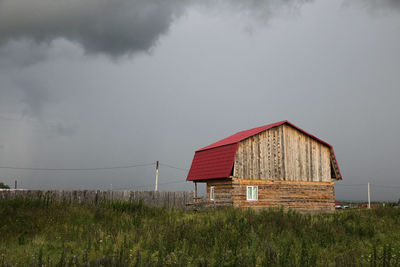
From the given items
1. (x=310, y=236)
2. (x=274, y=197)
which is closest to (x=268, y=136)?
(x=274, y=197)

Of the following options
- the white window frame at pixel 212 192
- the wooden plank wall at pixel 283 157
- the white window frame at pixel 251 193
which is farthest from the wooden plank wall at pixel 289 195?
the white window frame at pixel 212 192

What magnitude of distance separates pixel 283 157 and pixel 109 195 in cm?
1466

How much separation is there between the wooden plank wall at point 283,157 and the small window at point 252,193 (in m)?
0.79

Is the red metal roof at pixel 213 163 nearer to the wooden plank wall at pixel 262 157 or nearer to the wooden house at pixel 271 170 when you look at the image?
the wooden house at pixel 271 170

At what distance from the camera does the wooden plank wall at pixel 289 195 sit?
26.9m

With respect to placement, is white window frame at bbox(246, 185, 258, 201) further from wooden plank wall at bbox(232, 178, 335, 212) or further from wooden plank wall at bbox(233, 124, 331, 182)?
wooden plank wall at bbox(233, 124, 331, 182)

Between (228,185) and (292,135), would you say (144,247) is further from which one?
(292,135)

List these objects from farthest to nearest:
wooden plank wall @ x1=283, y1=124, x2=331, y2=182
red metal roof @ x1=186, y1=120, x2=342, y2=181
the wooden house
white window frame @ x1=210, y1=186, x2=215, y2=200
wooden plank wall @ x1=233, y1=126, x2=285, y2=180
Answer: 1. wooden plank wall @ x1=283, y1=124, x2=331, y2=182
2. white window frame @ x1=210, y1=186, x2=215, y2=200
3. wooden plank wall @ x1=233, y1=126, x2=285, y2=180
4. the wooden house
5. red metal roof @ x1=186, y1=120, x2=342, y2=181

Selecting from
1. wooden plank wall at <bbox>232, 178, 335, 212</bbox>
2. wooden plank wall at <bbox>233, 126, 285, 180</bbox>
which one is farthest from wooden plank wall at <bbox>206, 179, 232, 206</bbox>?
wooden plank wall at <bbox>233, 126, 285, 180</bbox>

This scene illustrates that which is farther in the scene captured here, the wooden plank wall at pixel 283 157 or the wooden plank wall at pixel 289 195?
the wooden plank wall at pixel 283 157

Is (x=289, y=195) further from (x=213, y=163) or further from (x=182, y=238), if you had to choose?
(x=182, y=238)

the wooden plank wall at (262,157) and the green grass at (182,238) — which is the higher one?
the wooden plank wall at (262,157)

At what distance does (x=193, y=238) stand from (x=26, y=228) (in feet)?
24.7

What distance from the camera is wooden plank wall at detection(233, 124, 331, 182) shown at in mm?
27484
